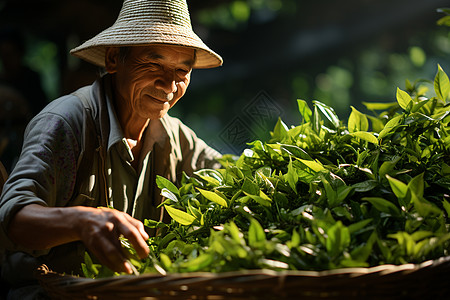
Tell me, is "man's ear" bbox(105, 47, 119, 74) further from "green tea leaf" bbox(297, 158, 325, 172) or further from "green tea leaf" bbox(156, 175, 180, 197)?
"green tea leaf" bbox(297, 158, 325, 172)

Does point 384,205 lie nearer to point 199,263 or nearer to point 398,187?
point 398,187

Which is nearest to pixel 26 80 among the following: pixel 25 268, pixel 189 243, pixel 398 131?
pixel 25 268

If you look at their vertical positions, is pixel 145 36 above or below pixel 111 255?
above

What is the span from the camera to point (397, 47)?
3.70 meters

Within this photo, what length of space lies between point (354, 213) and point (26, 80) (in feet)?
6.76

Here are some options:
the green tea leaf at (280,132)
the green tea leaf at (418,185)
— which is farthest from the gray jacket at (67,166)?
the green tea leaf at (418,185)

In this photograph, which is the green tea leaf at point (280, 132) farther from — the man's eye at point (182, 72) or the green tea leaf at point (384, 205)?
the green tea leaf at point (384, 205)

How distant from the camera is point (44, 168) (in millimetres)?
913

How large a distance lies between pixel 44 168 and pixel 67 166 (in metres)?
0.07

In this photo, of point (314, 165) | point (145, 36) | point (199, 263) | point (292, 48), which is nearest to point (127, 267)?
point (199, 263)

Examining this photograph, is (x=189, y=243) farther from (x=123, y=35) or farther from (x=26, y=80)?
(x=26, y=80)

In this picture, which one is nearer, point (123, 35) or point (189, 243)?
point (189, 243)

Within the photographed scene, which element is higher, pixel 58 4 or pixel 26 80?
pixel 58 4

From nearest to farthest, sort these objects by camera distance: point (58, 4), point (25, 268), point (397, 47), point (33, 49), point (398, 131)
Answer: point (398, 131) < point (25, 268) < point (58, 4) < point (33, 49) < point (397, 47)
